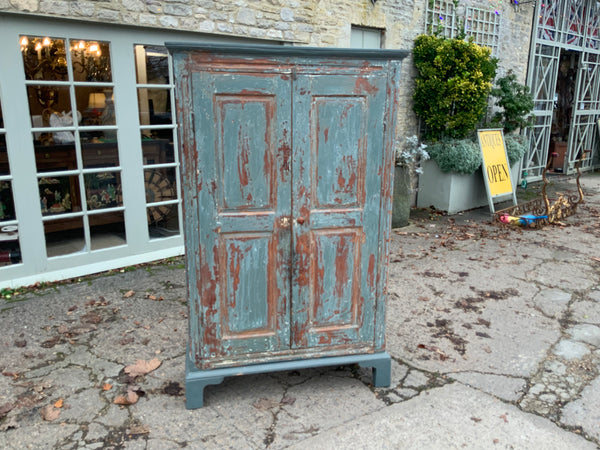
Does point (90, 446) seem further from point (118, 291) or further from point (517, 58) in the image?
point (517, 58)

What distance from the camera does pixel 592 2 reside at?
10.4 meters

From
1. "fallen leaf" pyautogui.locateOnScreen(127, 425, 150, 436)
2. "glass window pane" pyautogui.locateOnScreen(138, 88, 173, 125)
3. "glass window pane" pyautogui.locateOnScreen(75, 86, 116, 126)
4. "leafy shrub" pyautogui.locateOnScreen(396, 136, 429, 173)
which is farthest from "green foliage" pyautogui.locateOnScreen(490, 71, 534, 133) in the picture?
"fallen leaf" pyautogui.locateOnScreen(127, 425, 150, 436)

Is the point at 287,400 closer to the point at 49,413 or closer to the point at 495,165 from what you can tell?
the point at 49,413

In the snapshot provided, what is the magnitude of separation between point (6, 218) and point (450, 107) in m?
6.22

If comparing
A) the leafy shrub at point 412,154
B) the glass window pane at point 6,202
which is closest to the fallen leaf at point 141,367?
the glass window pane at point 6,202

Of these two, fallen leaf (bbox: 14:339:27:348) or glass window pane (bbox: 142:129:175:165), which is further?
glass window pane (bbox: 142:129:175:165)

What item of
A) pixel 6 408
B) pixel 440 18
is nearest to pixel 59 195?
pixel 6 408

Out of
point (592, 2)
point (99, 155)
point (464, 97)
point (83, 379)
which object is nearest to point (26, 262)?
point (99, 155)

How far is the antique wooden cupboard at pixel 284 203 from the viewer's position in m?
2.64

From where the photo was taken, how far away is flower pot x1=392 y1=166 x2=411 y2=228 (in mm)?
6832

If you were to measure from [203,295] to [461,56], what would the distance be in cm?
607

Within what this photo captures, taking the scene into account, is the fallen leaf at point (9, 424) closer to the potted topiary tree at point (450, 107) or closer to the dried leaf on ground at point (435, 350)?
the dried leaf on ground at point (435, 350)

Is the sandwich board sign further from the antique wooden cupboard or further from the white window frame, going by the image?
the antique wooden cupboard

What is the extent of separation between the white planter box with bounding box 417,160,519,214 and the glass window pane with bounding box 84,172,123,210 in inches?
193
